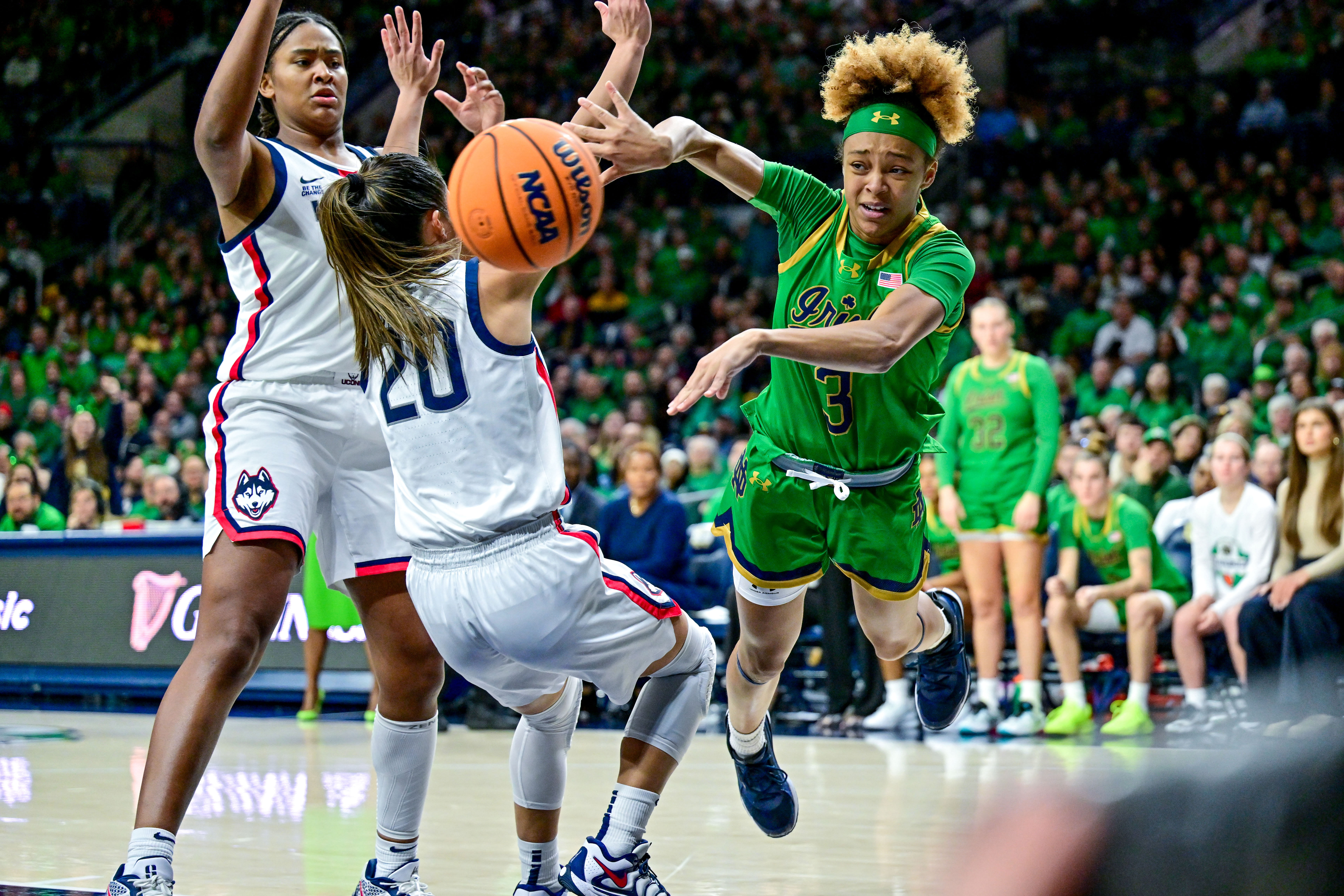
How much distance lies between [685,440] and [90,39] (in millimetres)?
14390

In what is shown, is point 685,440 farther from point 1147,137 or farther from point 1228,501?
point 1147,137

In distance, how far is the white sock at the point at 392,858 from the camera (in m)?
3.55

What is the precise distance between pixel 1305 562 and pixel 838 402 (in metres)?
4.31

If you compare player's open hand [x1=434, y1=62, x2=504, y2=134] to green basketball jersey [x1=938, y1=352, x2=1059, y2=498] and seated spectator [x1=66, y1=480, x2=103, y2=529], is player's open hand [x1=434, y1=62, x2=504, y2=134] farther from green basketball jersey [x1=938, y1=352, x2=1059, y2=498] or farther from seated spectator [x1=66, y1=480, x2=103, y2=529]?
seated spectator [x1=66, y1=480, x2=103, y2=529]

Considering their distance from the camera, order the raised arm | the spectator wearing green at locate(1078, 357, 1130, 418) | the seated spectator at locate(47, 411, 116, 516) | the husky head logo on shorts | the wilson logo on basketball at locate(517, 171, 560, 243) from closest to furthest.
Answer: the wilson logo on basketball at locate(517, 171, 560, 243)
the raised arm
the husky head logo on shorts
the spectator wearing green at locate(1078, 357, 1130, 418)
the seated spectator at locate(47, 411, 116, 516)

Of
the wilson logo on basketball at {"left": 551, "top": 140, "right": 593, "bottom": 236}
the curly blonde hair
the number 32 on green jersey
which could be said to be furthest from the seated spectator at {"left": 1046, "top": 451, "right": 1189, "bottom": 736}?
the wilson logo on basketball at {"left": 551, "top": 140, "right": 593, "bottom": 236}

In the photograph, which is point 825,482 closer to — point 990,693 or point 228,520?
A: point 228,520

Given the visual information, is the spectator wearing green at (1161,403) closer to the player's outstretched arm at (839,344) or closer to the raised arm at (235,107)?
the player's outstretched arm at (839,344)

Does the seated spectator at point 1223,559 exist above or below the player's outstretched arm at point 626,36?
below

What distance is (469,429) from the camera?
321cm

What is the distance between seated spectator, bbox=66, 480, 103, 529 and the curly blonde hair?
7.77m

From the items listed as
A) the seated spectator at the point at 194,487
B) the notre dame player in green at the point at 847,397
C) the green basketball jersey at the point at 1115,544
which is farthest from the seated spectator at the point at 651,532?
the seated spectator at the point at 194,487

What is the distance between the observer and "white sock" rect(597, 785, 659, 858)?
3400 mm

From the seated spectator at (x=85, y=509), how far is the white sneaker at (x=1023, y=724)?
21.1 ft
